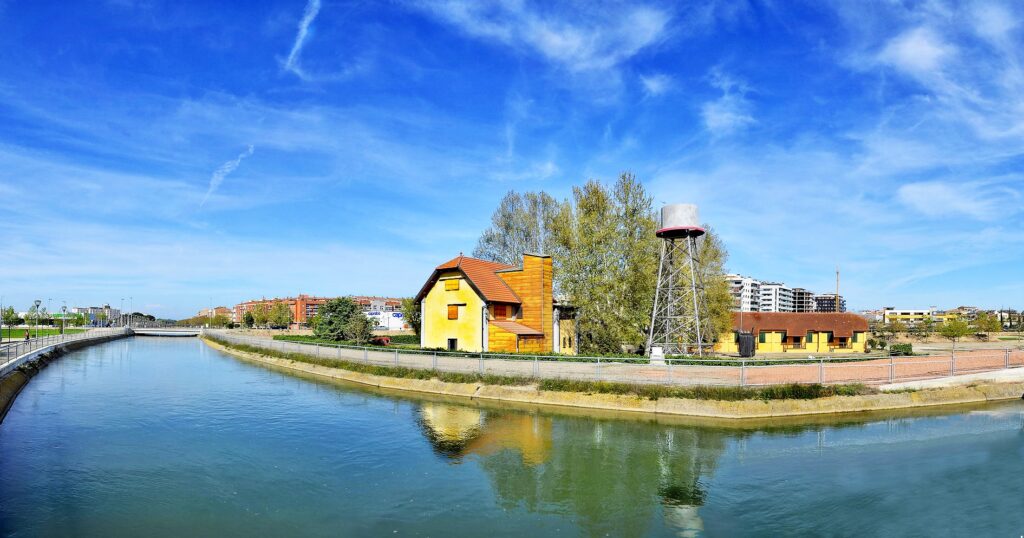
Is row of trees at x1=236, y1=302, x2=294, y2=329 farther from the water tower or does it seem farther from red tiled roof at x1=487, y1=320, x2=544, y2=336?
the water tower

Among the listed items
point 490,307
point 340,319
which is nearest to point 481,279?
point 490,307

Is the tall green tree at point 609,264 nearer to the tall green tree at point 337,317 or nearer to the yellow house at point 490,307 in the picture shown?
the yellow house at point 490,307

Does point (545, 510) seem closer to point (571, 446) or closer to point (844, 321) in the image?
point (571, 446)

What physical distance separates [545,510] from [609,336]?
27546mm

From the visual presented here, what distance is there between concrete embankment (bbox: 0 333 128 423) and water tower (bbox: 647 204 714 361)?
3709 centimetres

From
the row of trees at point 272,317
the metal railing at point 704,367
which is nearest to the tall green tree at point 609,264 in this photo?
the metal railing at point 704,367

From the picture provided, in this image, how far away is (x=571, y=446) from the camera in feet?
67.7

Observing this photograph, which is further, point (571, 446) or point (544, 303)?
point (544, 303)

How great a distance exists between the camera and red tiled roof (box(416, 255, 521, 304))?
3966 centimetres

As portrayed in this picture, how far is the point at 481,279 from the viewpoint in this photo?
40906 millimetres

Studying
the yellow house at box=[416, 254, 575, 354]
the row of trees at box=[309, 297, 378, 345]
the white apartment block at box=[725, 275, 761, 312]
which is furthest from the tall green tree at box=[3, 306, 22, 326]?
the white apartment block at box=[725, 275, 761, 312]

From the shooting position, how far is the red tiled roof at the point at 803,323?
189 feet

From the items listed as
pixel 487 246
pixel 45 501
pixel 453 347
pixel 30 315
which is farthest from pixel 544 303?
pixel 30 315

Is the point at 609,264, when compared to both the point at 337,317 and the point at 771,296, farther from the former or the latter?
the point at 771,296
